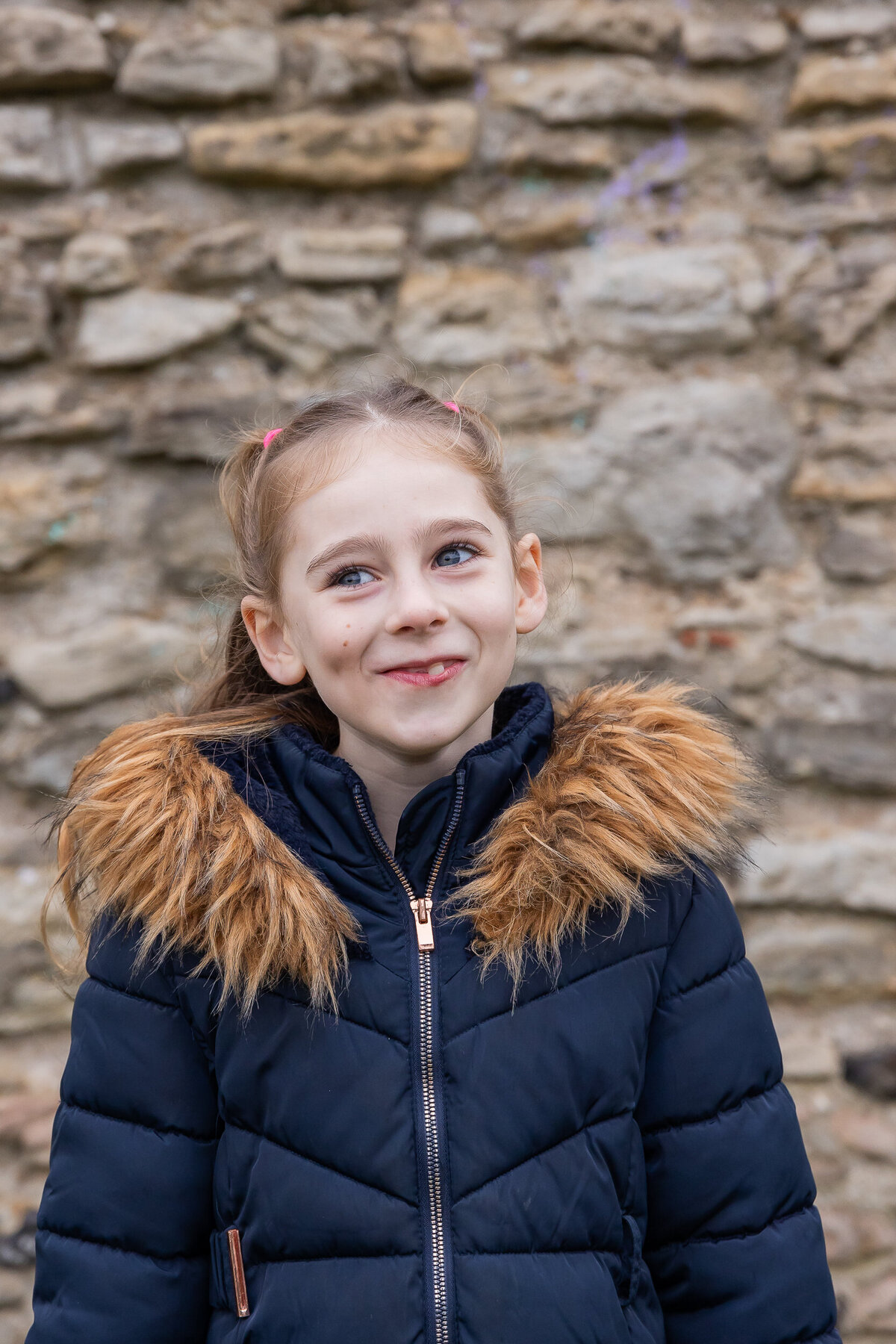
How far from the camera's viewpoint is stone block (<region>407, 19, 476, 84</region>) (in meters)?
2.12

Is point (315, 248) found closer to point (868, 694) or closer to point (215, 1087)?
point (868, 694)

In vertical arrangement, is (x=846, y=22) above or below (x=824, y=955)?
above

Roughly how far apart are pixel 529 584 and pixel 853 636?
3.14 feet

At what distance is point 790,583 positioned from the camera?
224 centimetres

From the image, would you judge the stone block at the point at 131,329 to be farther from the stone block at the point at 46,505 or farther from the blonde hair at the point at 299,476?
the blonde hair at the point at 299,476

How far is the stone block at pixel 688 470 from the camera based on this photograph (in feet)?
7.25

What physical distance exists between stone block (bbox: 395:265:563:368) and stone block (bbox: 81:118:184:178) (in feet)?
1.69

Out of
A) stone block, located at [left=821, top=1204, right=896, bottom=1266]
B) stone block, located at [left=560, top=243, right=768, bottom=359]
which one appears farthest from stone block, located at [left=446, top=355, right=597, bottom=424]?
stone block, located at [left=821, top=1204, right=896, bottom=1266]

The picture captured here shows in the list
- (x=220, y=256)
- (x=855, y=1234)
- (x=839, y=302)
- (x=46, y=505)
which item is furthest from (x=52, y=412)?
(x=855, y=1234)

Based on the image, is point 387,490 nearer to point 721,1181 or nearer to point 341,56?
point 721,1181

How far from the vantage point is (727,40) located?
2178 millimetres

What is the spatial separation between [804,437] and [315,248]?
3.41 feet

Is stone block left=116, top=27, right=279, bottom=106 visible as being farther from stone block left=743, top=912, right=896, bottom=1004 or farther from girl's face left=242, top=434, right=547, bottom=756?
stone block left=743, top=912, right=896, bottom=1004

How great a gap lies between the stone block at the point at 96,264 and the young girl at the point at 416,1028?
37.2 inches
